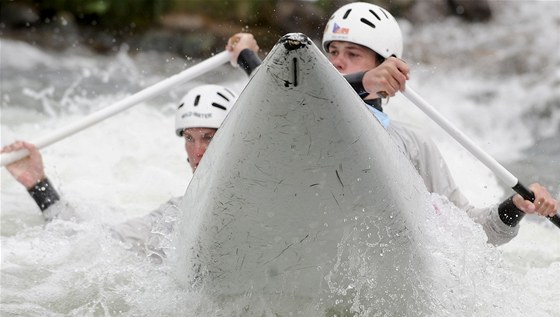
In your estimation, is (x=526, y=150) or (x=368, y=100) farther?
(x=526, y=150)

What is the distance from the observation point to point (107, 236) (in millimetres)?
5441

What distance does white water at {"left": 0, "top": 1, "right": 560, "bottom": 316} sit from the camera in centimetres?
474

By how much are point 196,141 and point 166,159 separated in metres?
3.05

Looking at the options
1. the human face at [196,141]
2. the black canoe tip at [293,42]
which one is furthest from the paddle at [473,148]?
the black canoe tip at [293,42]

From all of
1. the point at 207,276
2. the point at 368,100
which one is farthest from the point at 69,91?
the point at 207,276

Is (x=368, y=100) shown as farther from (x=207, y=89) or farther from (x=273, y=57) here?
(x=273, y=57)

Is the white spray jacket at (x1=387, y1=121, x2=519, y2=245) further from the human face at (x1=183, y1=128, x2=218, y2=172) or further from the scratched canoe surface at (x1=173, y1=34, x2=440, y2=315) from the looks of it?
the scratched canoe surface at (x1=173, y1=34, x2=440, y2=315)

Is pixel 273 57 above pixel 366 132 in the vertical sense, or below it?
above

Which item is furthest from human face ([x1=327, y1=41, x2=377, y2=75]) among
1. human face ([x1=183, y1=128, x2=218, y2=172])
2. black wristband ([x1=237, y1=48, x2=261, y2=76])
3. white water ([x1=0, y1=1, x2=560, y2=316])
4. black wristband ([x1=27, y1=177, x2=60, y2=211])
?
black wristband ([x1=27, y1=177, x2=60, y2=211])

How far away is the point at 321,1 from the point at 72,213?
9.25m

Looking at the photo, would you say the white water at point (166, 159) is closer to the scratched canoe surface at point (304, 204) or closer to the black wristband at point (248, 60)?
the scratched canoe surface at point (304, 204)

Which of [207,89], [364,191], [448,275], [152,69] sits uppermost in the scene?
[152,69]

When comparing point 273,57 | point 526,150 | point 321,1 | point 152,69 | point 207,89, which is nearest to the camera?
point 273,57

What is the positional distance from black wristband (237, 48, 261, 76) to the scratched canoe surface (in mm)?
1834
